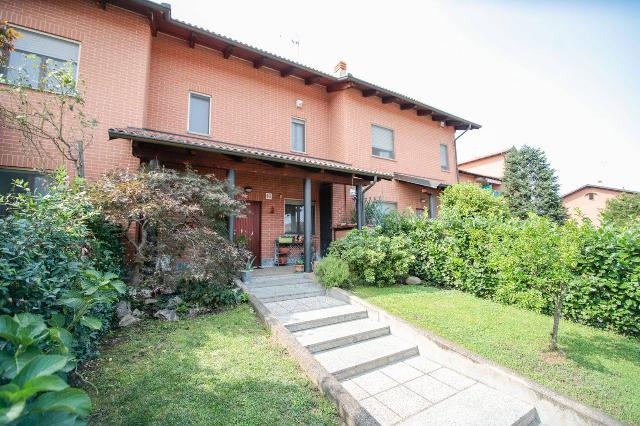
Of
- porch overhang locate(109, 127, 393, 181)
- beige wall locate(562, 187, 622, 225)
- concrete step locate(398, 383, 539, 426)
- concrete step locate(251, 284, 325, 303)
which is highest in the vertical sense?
beige wall locate(562, 187, 622, 225)

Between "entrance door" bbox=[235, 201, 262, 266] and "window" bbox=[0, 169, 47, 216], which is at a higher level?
"window" bbox=[0, 169, 47, 216]

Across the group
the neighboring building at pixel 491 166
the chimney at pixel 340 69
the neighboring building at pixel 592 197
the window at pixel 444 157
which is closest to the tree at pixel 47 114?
the chimney at pixel 340 69

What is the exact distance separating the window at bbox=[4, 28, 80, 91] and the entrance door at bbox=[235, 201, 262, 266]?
572 cm

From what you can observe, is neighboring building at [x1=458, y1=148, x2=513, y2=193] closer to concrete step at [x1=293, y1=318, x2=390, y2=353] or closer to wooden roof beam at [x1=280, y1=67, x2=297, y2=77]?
wooden roof beam at [x1=280, y1=67, x2=297, y2=77]

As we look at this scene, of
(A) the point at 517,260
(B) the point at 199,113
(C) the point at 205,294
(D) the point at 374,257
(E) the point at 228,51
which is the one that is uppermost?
(E) the point at 228,51

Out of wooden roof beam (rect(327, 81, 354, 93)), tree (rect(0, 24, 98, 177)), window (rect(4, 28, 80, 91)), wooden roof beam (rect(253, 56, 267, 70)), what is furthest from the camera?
wooden roof beam (rect(327, 81, 354, 93))

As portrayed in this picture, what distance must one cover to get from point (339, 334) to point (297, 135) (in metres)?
8.62

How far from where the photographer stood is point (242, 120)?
34.1 ft

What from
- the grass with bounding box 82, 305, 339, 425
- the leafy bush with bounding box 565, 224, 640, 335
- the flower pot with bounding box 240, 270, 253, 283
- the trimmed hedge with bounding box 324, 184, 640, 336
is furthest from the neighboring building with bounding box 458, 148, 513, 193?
the grass with bounding box 82, 305, 339, 425

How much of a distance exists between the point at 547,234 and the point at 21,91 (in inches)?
407

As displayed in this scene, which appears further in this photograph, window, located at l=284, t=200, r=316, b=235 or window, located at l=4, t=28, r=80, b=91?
window, located at l=284, t=200, r=316, b=235

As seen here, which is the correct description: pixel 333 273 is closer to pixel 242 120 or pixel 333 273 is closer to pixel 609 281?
pixel 609 281

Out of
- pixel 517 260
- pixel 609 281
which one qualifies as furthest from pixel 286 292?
pixel 609 281

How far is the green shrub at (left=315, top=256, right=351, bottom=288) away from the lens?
7.32 m
